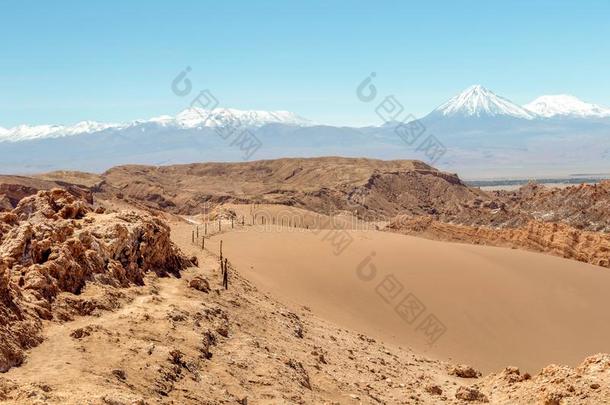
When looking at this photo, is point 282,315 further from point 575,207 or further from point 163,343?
A: point 575,207

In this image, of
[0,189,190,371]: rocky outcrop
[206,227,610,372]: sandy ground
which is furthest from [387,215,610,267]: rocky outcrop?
[0,189,190,371]: rocky outcrop

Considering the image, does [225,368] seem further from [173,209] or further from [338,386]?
[173,209]

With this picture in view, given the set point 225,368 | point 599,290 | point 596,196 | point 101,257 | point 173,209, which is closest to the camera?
point 225,368

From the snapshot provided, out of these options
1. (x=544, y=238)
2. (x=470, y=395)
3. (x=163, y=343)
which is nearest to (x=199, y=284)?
(x=163, y=343)

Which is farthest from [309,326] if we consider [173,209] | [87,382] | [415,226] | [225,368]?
[173,209]

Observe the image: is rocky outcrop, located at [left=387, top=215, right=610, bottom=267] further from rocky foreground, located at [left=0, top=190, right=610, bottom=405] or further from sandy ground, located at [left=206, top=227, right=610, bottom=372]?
rocky foreground, located at [left=0, top=190, right=610, bottom=405]

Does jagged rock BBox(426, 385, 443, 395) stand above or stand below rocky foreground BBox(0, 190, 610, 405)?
below
